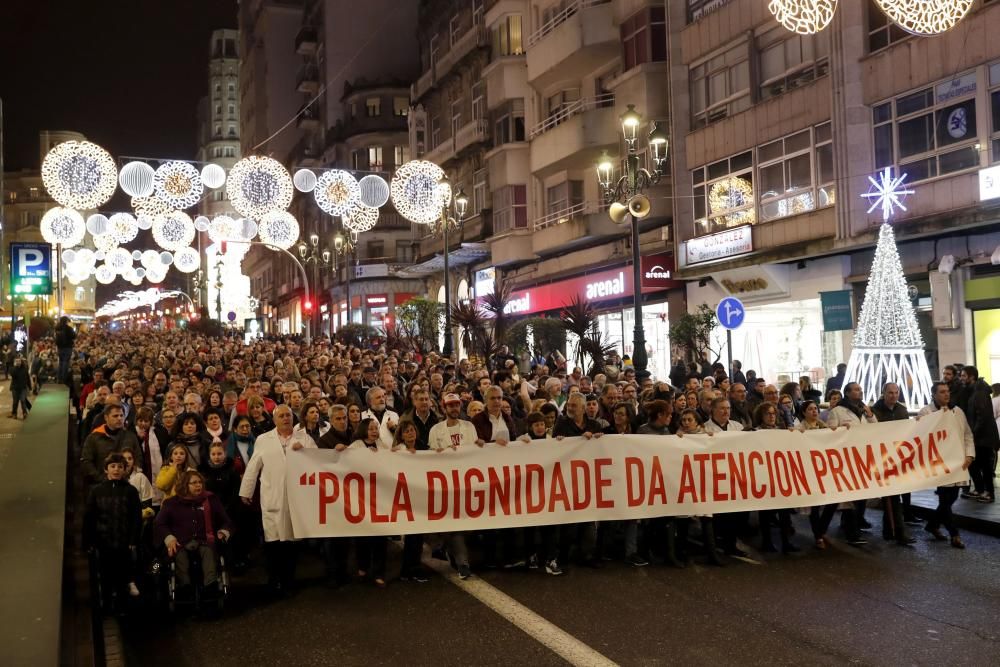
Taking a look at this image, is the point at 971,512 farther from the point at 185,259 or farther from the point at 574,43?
the point at 185,259

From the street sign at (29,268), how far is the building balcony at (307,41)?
5744 cm

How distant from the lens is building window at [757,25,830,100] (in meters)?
23.2

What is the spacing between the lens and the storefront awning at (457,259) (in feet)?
132

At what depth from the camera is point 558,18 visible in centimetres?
3269

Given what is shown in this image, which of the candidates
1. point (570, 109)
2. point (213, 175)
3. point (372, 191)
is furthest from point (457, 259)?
point (213, 175)

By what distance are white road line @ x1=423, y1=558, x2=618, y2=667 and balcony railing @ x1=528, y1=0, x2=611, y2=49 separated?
24.8 metres

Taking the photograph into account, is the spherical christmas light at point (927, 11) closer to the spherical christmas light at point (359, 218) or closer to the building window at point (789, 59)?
the building window at point (789, 59)

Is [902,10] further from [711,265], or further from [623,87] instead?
[623,87]

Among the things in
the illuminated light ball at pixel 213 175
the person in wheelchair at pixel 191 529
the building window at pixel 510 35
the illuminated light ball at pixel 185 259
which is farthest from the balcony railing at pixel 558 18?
the person in wheelchair at pixel 191 529

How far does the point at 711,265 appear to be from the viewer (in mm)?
26641

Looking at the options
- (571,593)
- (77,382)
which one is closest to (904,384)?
(571,593)

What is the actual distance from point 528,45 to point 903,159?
55.6 feet

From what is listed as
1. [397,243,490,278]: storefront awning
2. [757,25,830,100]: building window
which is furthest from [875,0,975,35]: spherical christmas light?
[397,243,490,278]: storefront awning

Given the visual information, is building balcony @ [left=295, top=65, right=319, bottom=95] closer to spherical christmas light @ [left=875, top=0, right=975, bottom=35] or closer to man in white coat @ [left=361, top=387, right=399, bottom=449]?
man in white coat @ [left=361, top=387, right=399, bottom=449]
